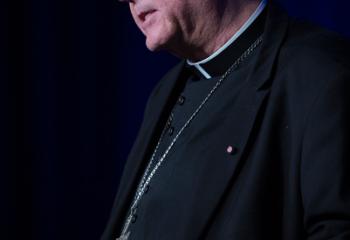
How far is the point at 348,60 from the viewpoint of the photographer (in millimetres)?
1491

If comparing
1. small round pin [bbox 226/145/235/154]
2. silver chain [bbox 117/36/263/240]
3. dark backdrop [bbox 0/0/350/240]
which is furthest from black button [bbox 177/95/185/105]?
dark backdrop [bbox 0/0/350/240]

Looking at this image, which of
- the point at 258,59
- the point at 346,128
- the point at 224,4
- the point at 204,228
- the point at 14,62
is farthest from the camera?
the point at 14,62

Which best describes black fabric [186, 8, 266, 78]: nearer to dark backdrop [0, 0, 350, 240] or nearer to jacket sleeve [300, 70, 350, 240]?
jacket sleeve [300, 70, 350, 240]

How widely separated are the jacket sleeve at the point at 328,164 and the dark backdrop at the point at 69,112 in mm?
1634

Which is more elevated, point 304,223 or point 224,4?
point 224,4

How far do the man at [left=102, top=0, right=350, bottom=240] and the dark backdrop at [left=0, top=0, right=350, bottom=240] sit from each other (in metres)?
1.05

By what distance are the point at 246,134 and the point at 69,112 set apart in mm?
1658

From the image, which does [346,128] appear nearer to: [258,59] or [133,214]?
[258,59]

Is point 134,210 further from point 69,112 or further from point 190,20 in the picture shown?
point 69,112

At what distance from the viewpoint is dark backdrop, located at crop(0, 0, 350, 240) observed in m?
3.00

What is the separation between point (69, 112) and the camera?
3031 mm

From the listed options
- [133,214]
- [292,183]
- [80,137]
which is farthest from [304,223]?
[80,137]

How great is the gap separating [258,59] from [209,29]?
0.23 metres

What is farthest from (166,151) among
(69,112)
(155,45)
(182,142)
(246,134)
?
(69,112)
